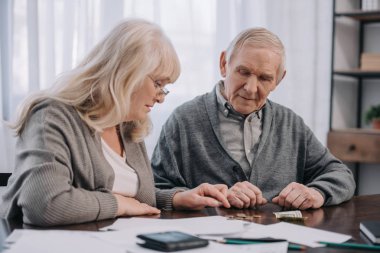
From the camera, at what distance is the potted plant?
145 inches

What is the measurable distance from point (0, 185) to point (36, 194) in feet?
1.32

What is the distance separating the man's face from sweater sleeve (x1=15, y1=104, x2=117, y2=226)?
2.33 ft

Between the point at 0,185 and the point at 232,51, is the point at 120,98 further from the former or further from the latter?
the point at 232,51

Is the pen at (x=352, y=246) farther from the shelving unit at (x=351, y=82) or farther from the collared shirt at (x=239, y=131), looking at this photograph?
the shelving unit at (x=351, y=82)

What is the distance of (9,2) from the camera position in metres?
2.42

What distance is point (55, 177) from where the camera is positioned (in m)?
1.25

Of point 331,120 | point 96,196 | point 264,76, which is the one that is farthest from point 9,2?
point 331,120

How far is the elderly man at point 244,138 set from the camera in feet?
6.30

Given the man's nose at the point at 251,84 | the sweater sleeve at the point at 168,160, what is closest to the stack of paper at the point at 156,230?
the sweater sleeve at the point at 168,160

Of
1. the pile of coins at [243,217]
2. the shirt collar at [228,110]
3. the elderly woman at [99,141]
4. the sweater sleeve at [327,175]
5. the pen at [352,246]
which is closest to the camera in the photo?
the pen at [352,246]

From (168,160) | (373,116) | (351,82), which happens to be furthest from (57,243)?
(351,82)

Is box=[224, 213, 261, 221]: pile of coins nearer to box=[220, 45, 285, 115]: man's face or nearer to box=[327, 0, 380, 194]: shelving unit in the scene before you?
box=[220, 45, 285, 115]: man's face

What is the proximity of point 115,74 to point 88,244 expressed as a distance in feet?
1.85

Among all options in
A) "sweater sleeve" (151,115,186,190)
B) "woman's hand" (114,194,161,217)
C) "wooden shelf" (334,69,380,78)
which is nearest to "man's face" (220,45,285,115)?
"sweater sleeve" (151,115,186,190)
